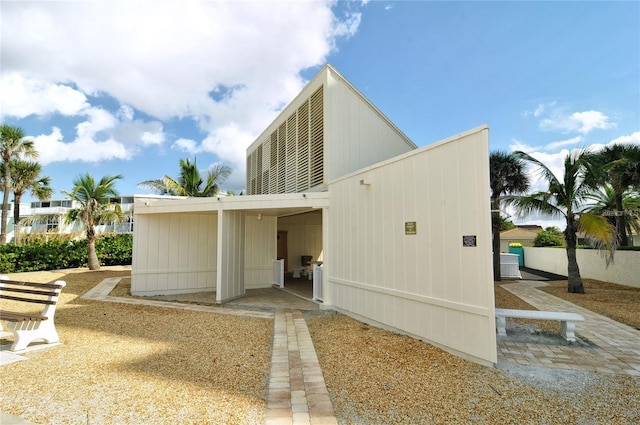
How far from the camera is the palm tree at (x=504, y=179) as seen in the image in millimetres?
12984

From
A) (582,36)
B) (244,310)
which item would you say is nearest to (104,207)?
(244,310)

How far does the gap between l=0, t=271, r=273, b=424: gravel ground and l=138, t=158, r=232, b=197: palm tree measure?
552 inches

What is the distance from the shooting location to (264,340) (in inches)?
201

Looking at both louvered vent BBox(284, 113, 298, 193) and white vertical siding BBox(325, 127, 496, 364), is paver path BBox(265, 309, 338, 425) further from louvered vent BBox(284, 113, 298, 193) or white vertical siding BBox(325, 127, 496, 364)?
louvered vent BBox(284, 113, 298, 193)

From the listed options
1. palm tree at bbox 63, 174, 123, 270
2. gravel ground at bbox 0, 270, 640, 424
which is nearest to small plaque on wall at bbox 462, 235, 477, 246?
gravel ground at bbox 0, 270, 640, 424

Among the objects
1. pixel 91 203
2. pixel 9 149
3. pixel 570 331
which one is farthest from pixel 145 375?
pixel 9 149

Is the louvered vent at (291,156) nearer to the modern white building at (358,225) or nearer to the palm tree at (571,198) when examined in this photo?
the modern white building at (358,225)

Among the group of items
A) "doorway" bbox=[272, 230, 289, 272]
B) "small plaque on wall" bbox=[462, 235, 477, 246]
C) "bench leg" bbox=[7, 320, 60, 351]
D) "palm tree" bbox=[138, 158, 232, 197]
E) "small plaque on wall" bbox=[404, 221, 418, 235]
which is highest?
"palm tree" bbox=[138, 158, 232, 197]

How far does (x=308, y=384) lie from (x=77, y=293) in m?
9.41

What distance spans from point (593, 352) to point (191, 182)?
63.4 ft

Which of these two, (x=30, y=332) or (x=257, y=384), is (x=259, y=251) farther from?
(x=257, y=384)

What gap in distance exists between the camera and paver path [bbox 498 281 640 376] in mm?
4073

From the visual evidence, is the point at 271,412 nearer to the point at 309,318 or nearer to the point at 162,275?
the point at 309,318

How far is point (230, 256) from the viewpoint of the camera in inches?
331
